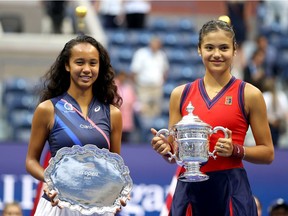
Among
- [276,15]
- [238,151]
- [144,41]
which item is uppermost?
[276,15]

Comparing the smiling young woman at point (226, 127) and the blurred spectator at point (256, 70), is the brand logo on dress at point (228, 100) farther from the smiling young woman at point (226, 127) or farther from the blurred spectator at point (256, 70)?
the blurred spectator at point (256, 70)

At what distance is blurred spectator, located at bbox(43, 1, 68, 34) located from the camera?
55.1 ft

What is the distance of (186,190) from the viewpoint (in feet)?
21.5

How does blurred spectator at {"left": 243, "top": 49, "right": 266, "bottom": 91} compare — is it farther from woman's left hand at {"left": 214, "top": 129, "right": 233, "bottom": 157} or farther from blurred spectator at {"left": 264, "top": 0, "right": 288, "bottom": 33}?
woman's left hand at {"left": 214, "top": 129, "right": 233, "bottom": 157}

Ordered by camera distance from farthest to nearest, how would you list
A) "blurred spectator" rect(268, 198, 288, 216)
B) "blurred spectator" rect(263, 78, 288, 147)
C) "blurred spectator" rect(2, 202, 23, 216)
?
"blurred spectator" rect(263, 78, 288, 147), "blurred spectator" rect(2, 202, 23, 216), "blurred spectator" rect(268, 198, 288, 216)

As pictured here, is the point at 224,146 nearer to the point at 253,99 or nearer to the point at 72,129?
the point at 253,99

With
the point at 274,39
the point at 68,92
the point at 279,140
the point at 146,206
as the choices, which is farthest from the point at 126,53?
the point at 68,92

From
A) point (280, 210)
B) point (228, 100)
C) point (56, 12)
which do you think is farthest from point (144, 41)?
point (228, 100)

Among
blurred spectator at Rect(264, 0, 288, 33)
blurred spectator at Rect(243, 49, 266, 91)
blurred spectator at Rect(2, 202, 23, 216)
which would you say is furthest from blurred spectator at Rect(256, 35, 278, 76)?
blurred spectator at Rect(2, 202, 23, 216)

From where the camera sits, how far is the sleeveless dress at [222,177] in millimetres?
6484

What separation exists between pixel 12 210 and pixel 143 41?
7922 mm

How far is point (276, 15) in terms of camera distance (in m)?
17.4

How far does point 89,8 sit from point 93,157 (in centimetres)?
1162

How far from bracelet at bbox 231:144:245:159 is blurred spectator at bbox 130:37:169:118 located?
7.83 metres
